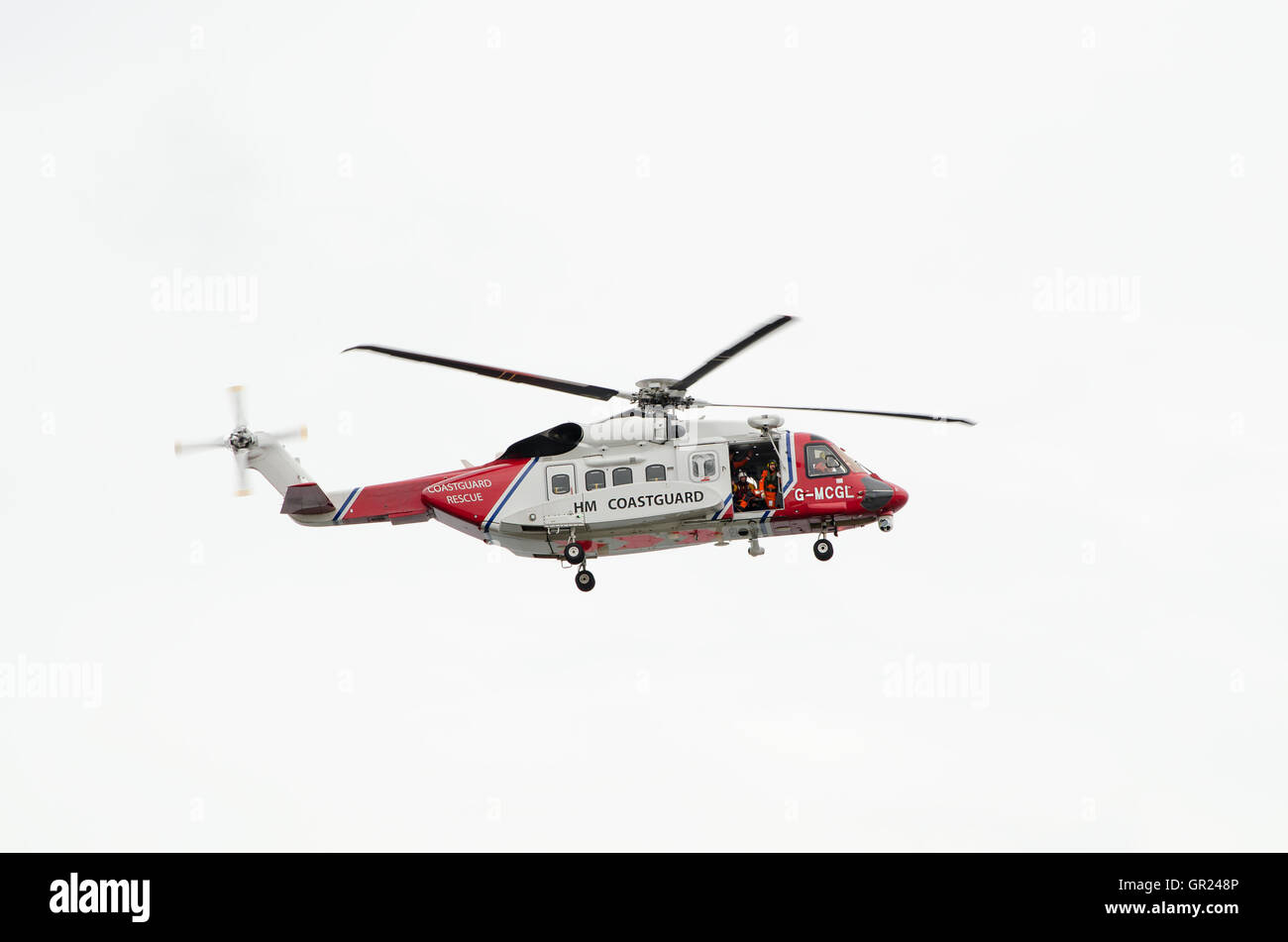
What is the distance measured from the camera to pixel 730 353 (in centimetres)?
3372

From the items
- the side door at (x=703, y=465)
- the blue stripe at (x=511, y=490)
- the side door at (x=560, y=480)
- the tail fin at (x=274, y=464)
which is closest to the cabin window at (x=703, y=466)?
the side door at (x=703, y=465)

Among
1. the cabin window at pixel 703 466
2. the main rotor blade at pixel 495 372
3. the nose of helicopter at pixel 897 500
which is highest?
the main rotor blade at pixel 495 372

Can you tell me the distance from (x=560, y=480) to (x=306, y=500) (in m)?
6.34

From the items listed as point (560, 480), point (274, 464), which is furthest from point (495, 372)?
point (274, 464)

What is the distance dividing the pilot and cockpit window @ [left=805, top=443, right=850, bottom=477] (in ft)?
2.62

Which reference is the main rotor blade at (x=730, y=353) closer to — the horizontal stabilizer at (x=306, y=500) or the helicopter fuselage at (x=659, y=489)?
the helicopter fuselage at (x=659, y=489)

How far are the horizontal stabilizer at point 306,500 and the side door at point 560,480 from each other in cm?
552

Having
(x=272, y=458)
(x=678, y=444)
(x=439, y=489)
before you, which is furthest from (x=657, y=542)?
(x=272, y=458)

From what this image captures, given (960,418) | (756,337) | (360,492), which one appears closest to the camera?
(756,337)

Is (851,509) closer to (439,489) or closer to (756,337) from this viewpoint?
(756,337)

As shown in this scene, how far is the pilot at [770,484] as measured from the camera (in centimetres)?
3625

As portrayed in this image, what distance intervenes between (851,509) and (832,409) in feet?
9.84

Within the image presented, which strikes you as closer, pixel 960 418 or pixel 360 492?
pixel 960 418
